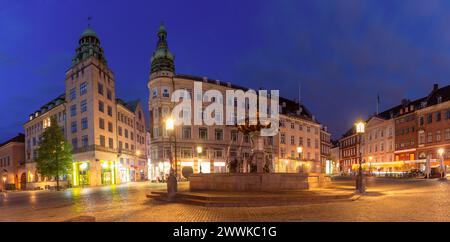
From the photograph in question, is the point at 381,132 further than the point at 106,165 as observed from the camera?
Yes

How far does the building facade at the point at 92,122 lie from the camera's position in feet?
168

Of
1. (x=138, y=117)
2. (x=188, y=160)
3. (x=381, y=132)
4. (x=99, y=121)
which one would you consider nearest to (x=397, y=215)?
(x=188, y=160)

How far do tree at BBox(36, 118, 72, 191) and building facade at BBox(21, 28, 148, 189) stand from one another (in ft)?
10.8

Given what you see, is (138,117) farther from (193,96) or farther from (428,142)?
(428,142)

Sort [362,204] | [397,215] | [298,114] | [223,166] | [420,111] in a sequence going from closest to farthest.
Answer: [397,215] < [362,204] < [223,166] < [420,111] < [298,114]

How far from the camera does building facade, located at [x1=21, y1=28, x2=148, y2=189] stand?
5106cm

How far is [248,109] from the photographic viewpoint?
6144 centimetres

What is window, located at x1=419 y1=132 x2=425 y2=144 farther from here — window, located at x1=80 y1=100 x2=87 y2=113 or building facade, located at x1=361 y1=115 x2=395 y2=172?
window, located at x1=80 y1=100 x2=87 y2=113

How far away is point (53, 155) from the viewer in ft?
148

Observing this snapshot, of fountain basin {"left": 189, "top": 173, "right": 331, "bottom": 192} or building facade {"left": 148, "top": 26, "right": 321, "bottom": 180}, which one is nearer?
fountain basin {"left": 189, "top": 173, "right": 331, "bottom": 192}

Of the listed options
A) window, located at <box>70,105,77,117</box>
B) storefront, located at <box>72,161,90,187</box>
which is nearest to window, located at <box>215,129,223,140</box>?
storefront, located at <box>72,161,90,187</box>

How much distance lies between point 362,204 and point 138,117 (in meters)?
67.3

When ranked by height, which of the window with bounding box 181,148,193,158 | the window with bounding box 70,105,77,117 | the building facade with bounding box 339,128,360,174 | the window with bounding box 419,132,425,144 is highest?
the window with bounding box 70,105,77,117

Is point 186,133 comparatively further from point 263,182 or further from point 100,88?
point 263,182
